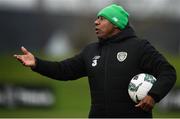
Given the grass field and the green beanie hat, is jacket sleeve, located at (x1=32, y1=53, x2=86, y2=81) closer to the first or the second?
the green beanie hat

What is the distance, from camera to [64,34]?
47.1m

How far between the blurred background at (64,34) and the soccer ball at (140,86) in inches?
387

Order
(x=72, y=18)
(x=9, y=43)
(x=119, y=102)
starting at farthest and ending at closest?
(x=72, y=18), (x=9, y=43), (x=119, y=102)

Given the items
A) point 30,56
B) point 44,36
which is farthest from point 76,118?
point 44,36

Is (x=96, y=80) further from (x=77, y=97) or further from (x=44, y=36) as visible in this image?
(x=44, y=36)

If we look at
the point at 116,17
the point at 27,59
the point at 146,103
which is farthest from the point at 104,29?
the point at 146,103

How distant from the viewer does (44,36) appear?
1668 inches

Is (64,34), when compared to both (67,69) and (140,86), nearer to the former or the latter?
(67,69)

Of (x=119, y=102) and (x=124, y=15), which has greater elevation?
(x=124, y=15)

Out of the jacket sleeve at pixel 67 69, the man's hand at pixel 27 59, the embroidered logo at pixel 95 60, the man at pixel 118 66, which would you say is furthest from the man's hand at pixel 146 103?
the man's hand at pixel 27 59

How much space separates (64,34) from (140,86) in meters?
38.3

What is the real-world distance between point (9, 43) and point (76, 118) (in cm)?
1368

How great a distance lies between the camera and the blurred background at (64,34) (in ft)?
62.1

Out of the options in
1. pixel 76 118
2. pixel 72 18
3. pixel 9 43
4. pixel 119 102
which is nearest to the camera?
pixel 119 102
